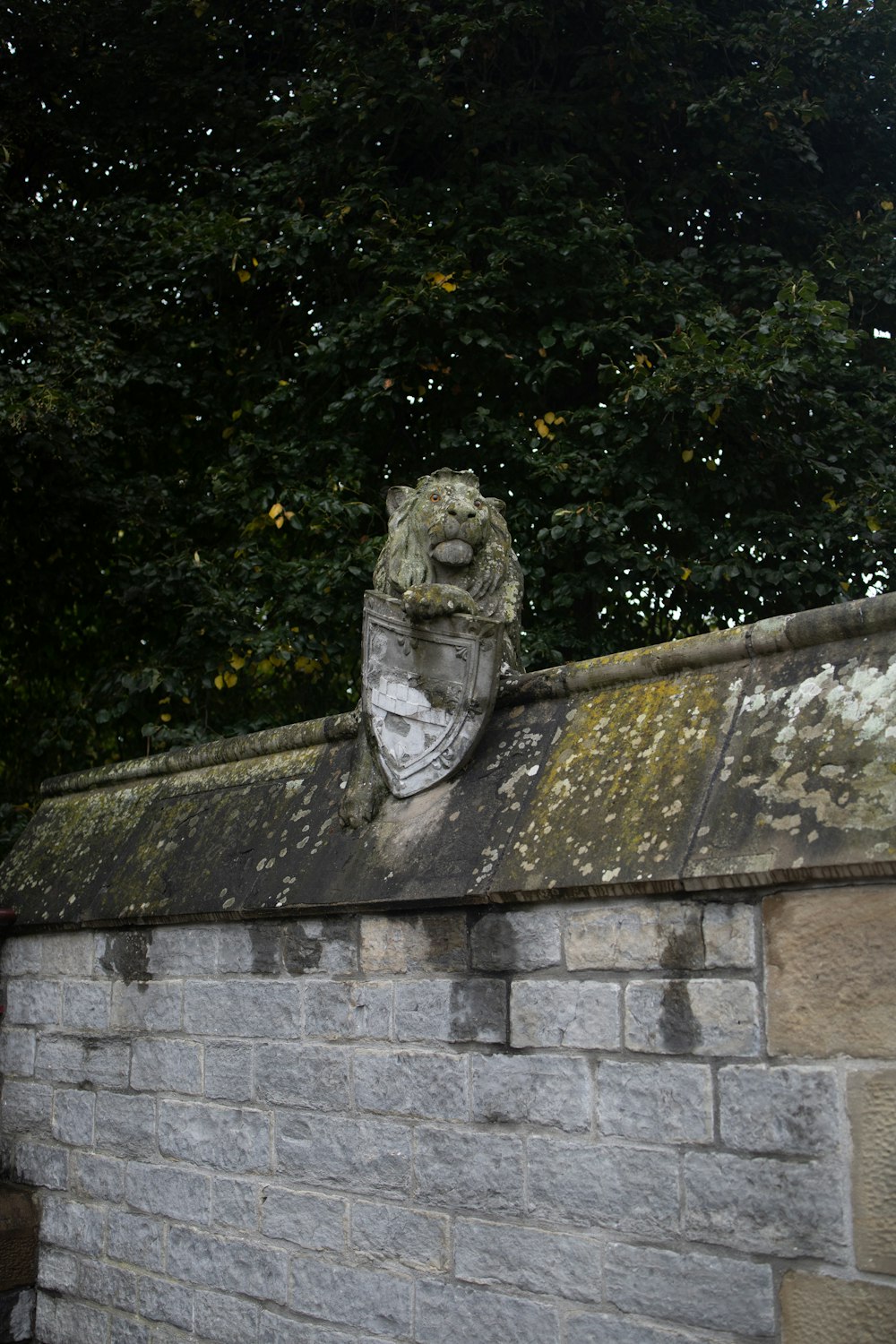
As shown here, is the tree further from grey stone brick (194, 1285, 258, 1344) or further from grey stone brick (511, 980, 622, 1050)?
grey stone brick (511, 980, 622, 1050)

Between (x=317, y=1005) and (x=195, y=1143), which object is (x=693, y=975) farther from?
(x=195, y=1143)

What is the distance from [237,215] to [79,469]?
223 centimetres

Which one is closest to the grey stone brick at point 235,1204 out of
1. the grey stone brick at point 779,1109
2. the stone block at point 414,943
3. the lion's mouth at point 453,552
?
the stone block at point 414,943

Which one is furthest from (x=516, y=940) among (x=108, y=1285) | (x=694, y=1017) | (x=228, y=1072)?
(x=108, y=1285)

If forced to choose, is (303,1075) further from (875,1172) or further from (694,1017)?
(875,1172)

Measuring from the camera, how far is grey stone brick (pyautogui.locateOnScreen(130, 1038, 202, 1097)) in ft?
16.7

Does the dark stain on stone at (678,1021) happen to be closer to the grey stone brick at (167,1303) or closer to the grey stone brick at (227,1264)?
the grey stone brick at (227,1264)

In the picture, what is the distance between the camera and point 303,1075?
181 inches

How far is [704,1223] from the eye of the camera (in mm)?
3367

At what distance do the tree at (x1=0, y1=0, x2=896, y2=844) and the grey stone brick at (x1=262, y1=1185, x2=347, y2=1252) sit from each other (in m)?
4.52

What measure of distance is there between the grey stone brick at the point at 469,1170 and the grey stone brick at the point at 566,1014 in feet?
0.98

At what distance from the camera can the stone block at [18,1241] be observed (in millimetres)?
5734

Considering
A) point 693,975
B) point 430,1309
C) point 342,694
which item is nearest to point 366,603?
point 693,975

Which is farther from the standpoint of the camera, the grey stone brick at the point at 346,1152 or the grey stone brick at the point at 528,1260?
the grey stone brick at the point at 346,1152
